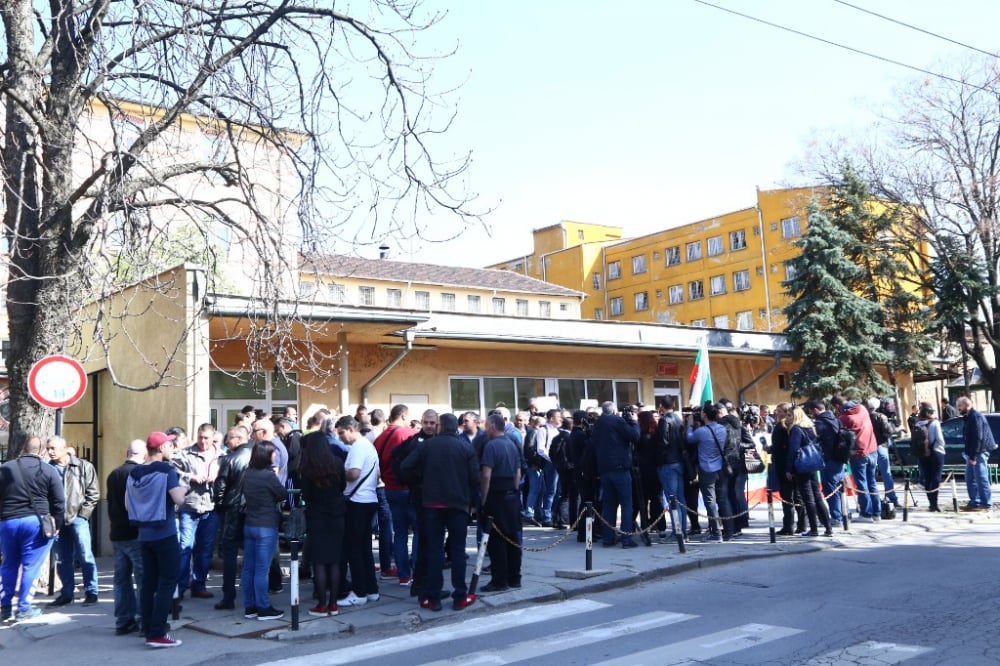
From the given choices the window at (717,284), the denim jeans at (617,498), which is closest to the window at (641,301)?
the window at (717,284)

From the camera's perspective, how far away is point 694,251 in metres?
63.6

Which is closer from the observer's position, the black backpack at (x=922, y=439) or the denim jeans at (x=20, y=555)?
the denim jeans at (x=20, y=555)

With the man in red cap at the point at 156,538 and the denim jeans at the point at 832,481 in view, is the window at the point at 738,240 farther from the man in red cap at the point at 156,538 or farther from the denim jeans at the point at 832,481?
the man in red cap at the point at 156,538

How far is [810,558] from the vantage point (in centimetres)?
1104

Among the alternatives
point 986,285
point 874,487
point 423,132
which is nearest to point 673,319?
point 986,285

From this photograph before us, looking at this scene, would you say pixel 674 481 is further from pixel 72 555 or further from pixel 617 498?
pixel 72 555

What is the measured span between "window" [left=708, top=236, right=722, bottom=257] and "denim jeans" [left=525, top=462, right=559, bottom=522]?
49.3 m

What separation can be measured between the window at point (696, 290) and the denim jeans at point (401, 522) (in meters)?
55.0

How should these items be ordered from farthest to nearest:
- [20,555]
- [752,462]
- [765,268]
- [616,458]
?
[765,268], [752,462], [616,458], [20,555]

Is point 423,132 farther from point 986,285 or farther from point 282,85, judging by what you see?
point 986,285

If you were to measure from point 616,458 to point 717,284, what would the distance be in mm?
52122

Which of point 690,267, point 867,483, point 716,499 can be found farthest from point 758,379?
point 690,267

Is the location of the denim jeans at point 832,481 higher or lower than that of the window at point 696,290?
lower

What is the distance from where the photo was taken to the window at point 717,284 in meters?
61.2
